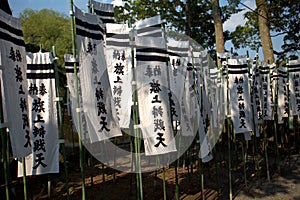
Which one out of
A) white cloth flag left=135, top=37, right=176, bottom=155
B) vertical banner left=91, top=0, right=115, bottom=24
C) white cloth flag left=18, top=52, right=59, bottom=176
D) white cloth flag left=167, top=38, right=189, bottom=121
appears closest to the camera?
white cloth flag left=18, top=52, right=59, bottom=176

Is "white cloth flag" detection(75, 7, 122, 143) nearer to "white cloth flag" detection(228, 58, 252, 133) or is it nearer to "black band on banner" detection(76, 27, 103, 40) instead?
"black band on banner" detection(76, 27, 103, 40)

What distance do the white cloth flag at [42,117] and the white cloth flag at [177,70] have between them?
2716 millimetres

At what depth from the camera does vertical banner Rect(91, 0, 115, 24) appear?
602 cm

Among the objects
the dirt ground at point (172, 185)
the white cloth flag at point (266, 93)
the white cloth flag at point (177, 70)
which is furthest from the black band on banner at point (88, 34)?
the white cloth flag at point (266, 93)

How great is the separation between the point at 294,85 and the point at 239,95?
4.21m

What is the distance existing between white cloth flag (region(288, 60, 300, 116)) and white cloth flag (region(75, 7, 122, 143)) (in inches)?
285

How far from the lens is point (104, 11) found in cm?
620

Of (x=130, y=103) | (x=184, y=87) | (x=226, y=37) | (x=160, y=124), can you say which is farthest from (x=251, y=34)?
(x=160, y=124)

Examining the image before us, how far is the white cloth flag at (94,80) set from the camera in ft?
14.5

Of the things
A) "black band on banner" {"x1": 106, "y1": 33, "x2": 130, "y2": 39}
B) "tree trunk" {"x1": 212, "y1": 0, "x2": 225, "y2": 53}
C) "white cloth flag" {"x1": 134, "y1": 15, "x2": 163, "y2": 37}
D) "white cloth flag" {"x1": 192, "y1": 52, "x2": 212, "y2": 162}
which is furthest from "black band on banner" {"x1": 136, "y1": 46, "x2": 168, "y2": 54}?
"tree trunk" {"x1": 212, "y1": 0, "x2": 225, "y2": 53}

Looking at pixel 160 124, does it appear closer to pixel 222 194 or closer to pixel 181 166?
pixel 222 194

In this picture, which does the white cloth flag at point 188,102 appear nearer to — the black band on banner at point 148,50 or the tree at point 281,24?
the black band on banner at point 148,50

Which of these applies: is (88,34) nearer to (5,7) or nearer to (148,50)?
(148,50)

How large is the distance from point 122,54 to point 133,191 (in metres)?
3.12
